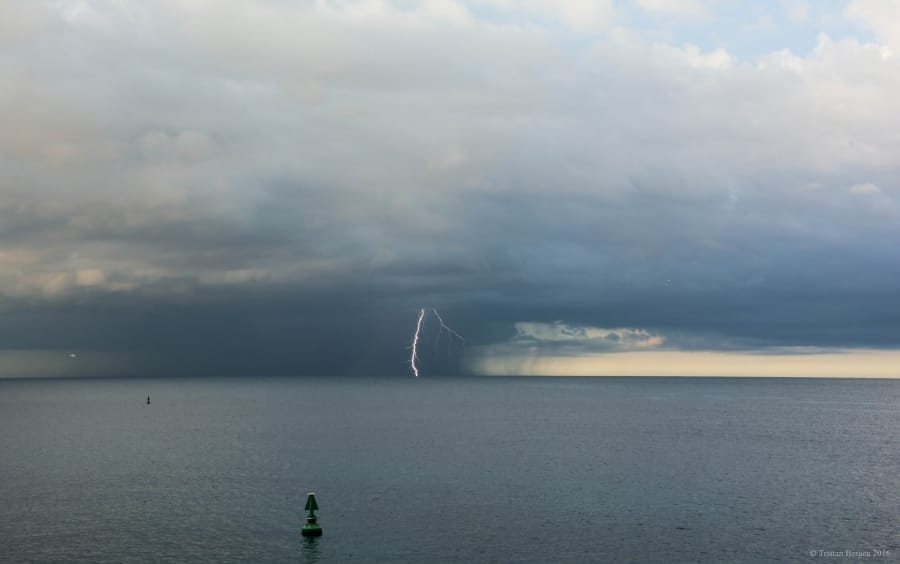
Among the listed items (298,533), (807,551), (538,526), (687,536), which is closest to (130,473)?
(298,533)

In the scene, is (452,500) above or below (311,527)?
below

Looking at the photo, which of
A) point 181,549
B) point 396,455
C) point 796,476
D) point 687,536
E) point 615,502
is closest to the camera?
point 181,549

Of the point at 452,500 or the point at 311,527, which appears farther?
the point at 452,500

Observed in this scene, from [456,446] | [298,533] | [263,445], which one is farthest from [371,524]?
[263,445]

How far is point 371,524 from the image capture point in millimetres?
71125

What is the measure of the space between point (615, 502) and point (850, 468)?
52.0 m

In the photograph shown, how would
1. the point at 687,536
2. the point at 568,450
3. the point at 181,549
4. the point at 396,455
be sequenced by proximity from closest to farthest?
the point at 181,549
the point at 687,536
the point at 396,455
the point at 568,450

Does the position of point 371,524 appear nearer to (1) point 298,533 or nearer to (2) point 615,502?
(1) point 298,533

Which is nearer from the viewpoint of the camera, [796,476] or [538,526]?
[538,526]

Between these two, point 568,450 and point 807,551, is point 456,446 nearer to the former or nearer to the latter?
point 568,450

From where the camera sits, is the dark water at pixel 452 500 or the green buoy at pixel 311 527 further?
the green buoy at pixel 311 527

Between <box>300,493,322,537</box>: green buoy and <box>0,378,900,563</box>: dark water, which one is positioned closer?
<box>0,378,900,563</box>: dark water

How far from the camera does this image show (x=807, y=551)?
6219 centimetres

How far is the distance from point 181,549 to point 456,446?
83841 mm
